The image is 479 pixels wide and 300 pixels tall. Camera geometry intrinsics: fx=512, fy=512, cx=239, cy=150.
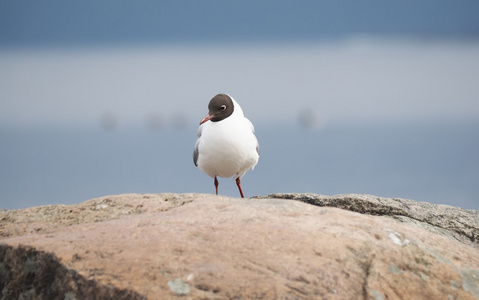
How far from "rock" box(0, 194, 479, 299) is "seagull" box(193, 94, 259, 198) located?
3.34m

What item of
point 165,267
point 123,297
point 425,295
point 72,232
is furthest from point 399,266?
point 72,232

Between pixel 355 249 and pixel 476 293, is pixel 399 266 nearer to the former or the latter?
pixel 355 249

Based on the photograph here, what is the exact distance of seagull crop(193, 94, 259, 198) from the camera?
25.4ft

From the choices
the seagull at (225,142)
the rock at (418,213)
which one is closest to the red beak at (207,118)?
the seagull at (225,142)

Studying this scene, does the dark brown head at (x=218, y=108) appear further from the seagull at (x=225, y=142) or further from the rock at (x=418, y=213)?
the rock at (x=418, y=213)

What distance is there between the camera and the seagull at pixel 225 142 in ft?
25.4

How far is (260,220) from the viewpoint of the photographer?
3.97m

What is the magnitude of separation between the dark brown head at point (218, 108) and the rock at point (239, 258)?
3690 mm

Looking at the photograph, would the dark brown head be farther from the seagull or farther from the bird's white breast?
the bird's white breast

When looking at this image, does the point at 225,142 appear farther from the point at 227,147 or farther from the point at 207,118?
the point at 207,118

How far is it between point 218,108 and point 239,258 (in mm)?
4780

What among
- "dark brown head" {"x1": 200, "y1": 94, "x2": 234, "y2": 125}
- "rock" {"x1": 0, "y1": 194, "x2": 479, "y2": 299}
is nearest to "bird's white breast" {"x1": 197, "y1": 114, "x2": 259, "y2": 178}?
Result: "dark brown head" {"x1": 200, "y1": 94, "x2": 234, "y2": 125}

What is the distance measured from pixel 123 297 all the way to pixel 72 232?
1.10 metres

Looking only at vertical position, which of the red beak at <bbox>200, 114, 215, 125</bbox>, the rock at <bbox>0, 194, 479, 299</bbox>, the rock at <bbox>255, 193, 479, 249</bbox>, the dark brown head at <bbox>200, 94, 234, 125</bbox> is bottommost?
the rock at <bbox>255, 193, 479, 249</bbox>
